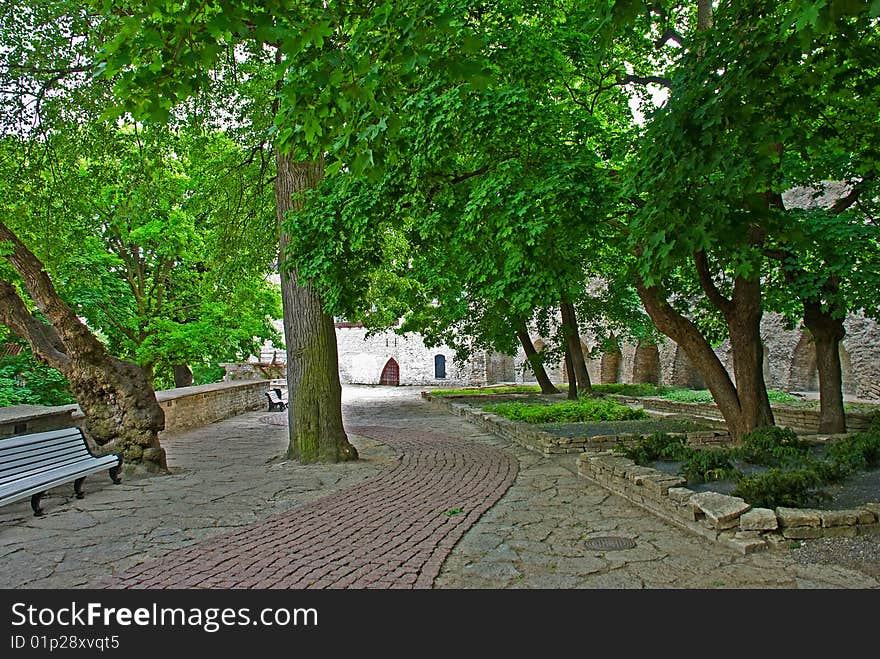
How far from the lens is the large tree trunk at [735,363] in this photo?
8.34 m

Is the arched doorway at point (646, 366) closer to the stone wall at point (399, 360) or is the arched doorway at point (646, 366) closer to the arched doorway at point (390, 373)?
the stone wall at point (399, 360)

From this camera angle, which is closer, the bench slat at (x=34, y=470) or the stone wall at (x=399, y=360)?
the bench slat at (x=34, y=470)

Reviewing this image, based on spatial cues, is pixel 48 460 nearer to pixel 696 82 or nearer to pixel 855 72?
pixel 696 82

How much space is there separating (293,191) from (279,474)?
4351 mm

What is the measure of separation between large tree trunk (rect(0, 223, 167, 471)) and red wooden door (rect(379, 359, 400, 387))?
30.7m

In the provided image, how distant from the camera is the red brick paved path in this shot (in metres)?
4.04

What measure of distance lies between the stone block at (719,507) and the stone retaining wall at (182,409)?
7.44 meters

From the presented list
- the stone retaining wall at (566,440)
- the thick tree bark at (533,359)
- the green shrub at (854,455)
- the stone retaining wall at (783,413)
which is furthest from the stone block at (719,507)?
the thick tree bark at (533,359)

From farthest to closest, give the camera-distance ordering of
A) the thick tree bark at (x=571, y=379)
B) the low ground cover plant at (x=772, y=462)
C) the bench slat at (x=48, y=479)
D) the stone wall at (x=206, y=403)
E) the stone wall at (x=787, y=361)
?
the thick tree bark at (x=571, y=379), the stone wall at (x=787, y=361), the stone wall at (x=206, y=403), the bench slat at (x=48, y=479), the low ground cover plant at (x=772, y=462)

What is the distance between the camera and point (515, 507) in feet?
19.9

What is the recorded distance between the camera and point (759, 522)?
4641mm

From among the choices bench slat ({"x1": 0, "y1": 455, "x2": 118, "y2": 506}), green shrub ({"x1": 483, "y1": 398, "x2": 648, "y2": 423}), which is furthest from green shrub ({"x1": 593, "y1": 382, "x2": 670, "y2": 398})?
bench slat ({"x1": 0, "y1": 455, "x2": 118, "y2": 506})

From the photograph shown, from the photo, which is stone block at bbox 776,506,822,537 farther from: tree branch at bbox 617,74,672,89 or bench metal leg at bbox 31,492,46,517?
tree branch at bbox 617,74,672,89

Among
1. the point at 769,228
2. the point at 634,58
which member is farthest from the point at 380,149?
the point at 634,58
